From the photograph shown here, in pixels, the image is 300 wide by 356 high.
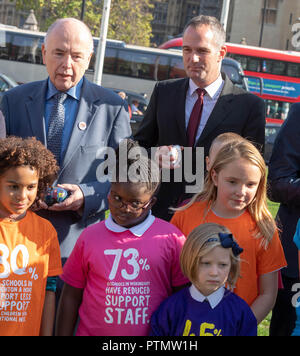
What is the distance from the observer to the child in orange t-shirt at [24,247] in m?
2.97

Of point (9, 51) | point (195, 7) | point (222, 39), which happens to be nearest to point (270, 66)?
point (9, 51)

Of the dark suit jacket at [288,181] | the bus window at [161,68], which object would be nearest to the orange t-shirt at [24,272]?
the dark suit jacket at [288,181]

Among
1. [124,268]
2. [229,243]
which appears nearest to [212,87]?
[229,243]

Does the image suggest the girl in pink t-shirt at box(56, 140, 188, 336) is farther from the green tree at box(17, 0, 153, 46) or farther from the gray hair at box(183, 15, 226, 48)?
the green tree at box(17, 0, 153, 46)

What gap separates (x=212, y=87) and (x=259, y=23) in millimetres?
52389

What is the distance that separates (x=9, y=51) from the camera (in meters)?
27.5

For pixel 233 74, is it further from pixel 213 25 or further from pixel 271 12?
pixel 271 12

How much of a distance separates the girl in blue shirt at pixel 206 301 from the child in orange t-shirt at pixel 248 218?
263 mm

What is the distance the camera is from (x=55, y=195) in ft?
10.6

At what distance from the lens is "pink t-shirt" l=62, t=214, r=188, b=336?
3000 mm

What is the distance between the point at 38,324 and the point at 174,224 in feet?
3.08
